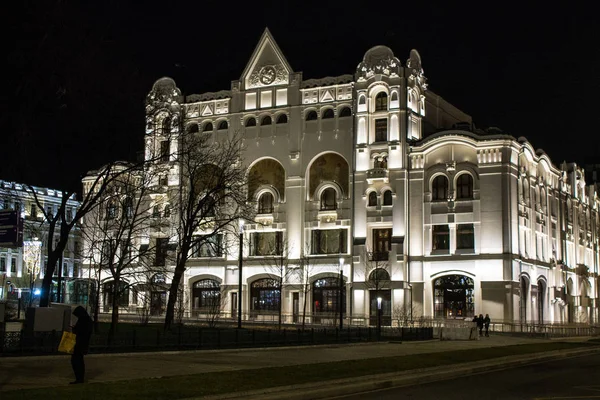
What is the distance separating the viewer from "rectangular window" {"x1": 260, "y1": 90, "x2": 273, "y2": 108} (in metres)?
90.3

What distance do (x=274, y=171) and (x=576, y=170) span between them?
126 feet

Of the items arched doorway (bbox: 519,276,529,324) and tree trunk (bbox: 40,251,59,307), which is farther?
arched doorway (bbox: 519,276,529,324)

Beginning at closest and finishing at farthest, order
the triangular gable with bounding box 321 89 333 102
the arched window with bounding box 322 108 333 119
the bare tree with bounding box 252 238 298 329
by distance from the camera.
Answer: the bare tree with bounding box 252 238 298 329, the triangular gable with bounding box 321 89 333 102, the arched window with bounding box 322 108 333 119

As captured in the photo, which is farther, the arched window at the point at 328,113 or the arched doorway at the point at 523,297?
the arched window at the point at 328,113

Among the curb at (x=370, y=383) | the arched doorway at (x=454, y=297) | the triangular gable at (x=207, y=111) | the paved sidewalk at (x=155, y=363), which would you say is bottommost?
the curb at (x=370, y=383)

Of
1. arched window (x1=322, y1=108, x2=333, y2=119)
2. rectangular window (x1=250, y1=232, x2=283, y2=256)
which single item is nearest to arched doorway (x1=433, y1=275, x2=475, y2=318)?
rectangular window (x1=250, y1=232, x2=283, y2=256)

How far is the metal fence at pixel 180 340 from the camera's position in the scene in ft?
92.8

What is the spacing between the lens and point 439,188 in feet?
269

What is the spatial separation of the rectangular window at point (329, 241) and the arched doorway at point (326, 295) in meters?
3.04

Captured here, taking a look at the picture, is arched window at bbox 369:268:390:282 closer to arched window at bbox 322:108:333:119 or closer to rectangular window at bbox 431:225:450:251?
rectangular window at bbox 431:225:450:251

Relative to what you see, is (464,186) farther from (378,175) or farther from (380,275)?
(380,275)

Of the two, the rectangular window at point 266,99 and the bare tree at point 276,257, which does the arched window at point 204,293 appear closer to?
the bare tree at point 276,257

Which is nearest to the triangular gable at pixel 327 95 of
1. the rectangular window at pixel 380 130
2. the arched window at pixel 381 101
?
the arched window at pixel 381 101

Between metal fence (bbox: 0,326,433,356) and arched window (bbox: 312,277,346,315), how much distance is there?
30.9m
